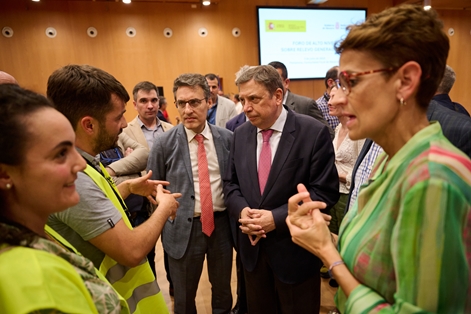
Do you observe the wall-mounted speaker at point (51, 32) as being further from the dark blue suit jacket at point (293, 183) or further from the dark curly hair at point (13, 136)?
the dark curly hair at point (13, 136)

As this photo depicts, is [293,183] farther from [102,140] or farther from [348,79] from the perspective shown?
[102,140]

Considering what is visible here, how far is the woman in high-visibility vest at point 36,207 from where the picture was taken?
69cm

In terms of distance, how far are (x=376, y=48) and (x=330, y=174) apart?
3.41 ft

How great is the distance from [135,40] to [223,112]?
351cm

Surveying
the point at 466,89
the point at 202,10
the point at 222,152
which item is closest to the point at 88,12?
the point at 202,10

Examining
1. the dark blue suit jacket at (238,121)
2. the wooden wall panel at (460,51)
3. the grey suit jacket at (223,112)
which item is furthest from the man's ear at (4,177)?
the wooden wall panel at (460,51)

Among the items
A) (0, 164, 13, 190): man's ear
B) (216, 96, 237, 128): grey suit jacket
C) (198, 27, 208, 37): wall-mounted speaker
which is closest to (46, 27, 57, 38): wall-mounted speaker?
(198, 27, 208, 37): wall-mounted speaker

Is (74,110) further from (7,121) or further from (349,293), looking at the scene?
(349,293)

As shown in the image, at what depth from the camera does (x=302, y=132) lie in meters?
1.81

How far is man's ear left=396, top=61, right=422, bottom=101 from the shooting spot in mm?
812

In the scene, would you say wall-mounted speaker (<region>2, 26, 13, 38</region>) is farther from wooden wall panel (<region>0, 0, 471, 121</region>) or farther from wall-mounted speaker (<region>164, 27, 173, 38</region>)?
wall-mounted speaker (<region>164, 27, 173, 38</region>)

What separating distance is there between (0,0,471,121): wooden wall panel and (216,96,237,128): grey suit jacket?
9.32 ft

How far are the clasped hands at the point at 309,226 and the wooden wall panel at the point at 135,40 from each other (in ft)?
20.2

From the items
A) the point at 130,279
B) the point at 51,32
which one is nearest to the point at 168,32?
the point at 51,32
